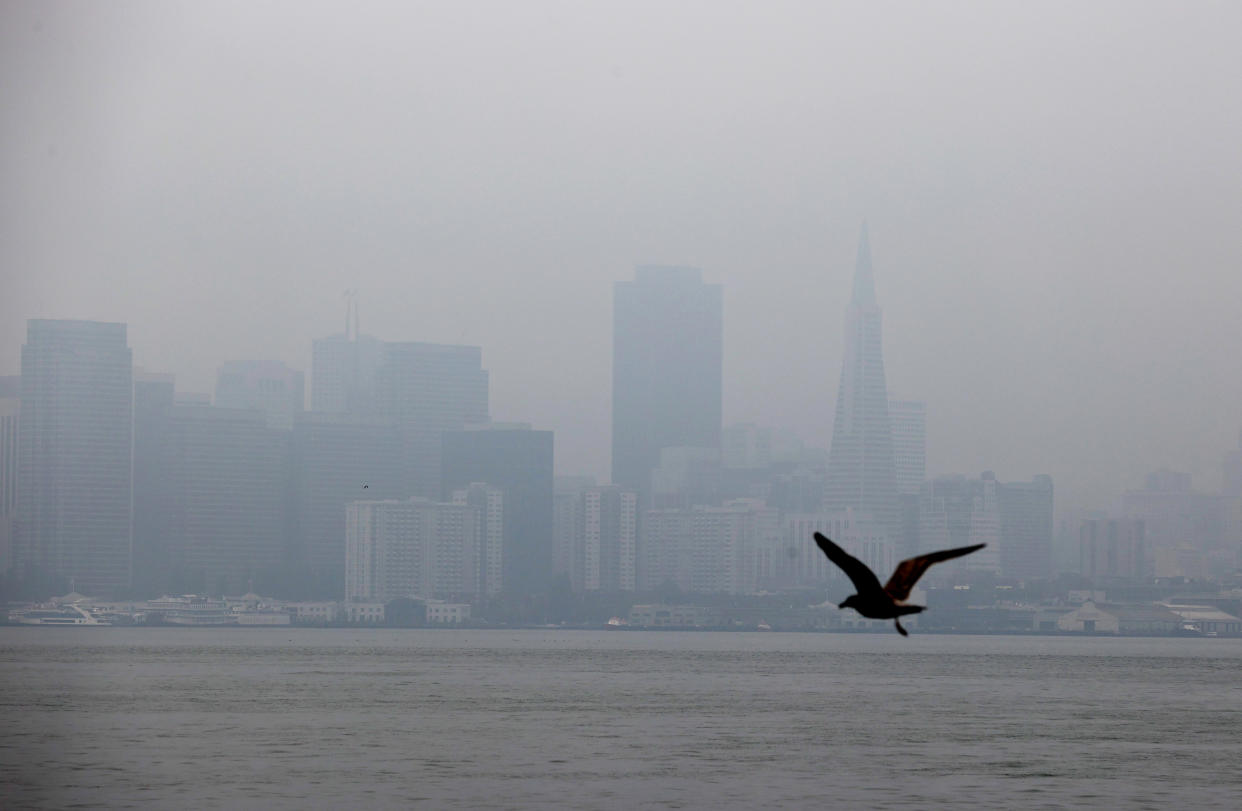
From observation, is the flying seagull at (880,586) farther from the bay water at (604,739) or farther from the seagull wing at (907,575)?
the bay water at (604,739)

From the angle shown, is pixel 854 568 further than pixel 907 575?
Yes

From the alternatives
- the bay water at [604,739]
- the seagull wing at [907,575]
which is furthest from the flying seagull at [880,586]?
the bay water at [604,739]

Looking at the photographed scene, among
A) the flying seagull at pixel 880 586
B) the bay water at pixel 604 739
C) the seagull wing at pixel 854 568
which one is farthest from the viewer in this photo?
the bay water at pixel 604 739

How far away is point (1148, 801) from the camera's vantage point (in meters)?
44.3

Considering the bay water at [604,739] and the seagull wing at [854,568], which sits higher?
the seagull wing at [854,568]

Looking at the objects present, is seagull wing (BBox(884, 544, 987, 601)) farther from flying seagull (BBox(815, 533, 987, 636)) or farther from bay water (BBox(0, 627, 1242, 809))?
bay water (BBox(0, 627, 1242, 809))

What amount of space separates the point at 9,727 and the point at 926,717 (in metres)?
34.4

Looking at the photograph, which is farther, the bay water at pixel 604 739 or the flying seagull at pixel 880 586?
the bay water at pixel 604 739

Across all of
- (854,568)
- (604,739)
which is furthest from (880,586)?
(604,739)

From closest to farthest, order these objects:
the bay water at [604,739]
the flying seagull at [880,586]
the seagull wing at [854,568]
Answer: the flying seagull at [880,586], the seagull wing at [854,568], the bay water at [604,739]

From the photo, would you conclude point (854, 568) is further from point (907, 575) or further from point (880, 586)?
point (907, 575)

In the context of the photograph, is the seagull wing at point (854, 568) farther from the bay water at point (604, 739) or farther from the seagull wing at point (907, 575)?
the bay water at point (604, 739)

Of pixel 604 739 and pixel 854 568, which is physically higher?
pixel 854 568

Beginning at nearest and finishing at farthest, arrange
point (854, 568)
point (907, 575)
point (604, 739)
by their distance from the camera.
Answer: point (907, 575), point (854, 568), point (604, 739)
